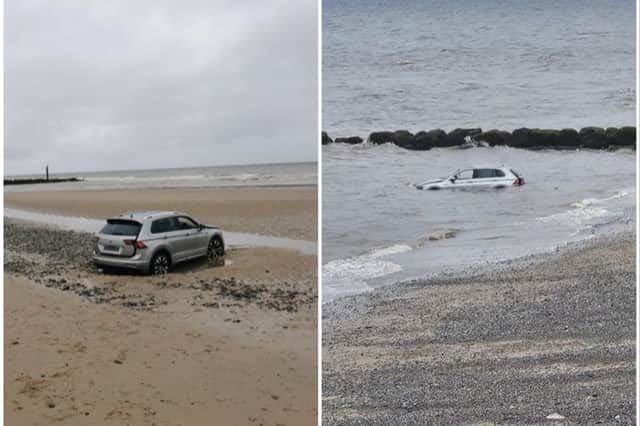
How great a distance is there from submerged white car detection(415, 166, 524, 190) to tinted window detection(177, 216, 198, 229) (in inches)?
63.1

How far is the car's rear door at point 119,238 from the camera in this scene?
11.8ft

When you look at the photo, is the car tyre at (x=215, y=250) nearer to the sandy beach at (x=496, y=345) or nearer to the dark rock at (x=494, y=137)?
the sandy beach at (x=496, y=345)

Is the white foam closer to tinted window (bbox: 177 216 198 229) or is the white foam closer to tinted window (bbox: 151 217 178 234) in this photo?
tinted window (bbox: 177 216 198 229)

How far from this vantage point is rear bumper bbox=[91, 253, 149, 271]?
3.59m

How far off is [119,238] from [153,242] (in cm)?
26

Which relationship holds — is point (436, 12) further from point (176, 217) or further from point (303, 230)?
point (176, 217)

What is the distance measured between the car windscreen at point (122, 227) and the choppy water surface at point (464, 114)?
1.35 meters

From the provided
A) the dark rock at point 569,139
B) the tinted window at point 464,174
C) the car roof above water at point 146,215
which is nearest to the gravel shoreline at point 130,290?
the car roof above water at point 146,215

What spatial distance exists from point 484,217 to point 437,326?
78cm

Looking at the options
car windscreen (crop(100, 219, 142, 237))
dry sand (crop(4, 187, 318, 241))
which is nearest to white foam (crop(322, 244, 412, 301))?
dry sand (crop(4, 187, 318, 241))

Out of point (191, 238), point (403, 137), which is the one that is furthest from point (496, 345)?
A: point (191, 238)

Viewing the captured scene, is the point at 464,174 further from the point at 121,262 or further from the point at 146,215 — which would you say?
the point at 121,262

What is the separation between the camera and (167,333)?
3391 mm

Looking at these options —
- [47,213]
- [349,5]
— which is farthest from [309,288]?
[47,213]
